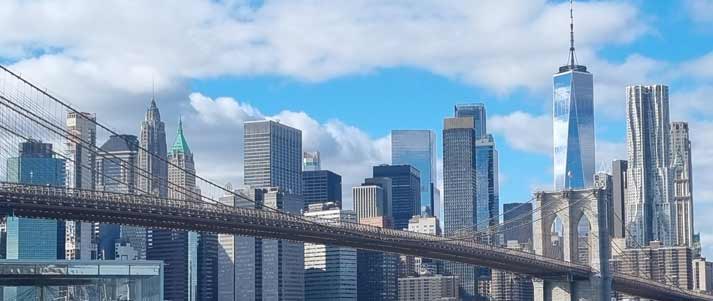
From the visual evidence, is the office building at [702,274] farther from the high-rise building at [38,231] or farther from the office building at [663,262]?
the high-rise building at [38,231]

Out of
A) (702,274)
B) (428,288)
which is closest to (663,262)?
(702,274)

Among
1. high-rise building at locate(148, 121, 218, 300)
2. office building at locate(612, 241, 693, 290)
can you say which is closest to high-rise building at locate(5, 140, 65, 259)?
high-rise building at locate(148, 121, 218, 300)

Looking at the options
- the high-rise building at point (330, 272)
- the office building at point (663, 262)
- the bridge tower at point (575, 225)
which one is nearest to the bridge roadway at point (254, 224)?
the bridge tower at point (575, 225)

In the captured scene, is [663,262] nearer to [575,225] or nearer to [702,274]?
[702,274]

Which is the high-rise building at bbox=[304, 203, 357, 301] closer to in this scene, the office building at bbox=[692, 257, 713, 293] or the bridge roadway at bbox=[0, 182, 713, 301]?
the office building at bbox=[692, 257, 713, 293]

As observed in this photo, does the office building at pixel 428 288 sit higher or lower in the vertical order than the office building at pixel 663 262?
lower

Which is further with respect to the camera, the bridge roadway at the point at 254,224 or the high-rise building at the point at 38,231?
the high-rise building at the point at 38,231
